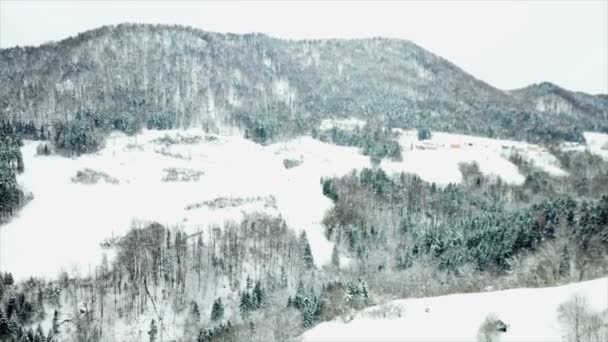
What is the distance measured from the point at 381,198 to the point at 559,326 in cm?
14179

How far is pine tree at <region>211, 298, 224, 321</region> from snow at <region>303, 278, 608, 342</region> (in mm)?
74415

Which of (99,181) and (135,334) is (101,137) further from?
(135,334)

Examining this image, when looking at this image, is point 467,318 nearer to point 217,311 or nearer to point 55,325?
point 217,311

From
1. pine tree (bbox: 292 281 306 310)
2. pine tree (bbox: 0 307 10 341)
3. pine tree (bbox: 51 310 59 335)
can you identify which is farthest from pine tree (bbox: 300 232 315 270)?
pine tree (bbox: 0 307 10 341)

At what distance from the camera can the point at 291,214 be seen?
155m

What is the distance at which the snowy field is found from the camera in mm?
118625

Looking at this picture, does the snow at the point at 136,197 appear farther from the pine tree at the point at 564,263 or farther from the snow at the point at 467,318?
the snow at the point at 467,318

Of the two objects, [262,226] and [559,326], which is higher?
[559,326]

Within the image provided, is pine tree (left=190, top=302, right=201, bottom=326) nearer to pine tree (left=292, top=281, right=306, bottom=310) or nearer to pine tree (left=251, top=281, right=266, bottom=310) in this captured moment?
pine tree (left=251, top=281, right=266, bottom=310)

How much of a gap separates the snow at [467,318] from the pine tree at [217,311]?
244 ft

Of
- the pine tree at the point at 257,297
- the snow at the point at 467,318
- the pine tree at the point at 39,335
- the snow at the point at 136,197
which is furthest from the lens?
the snow at the point at 136,197

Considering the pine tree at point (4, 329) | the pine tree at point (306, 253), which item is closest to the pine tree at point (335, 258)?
the pine tree at point (306, 253)

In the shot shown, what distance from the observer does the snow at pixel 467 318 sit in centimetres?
3491

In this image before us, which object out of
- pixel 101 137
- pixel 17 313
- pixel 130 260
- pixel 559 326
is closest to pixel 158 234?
pixel 130 260
